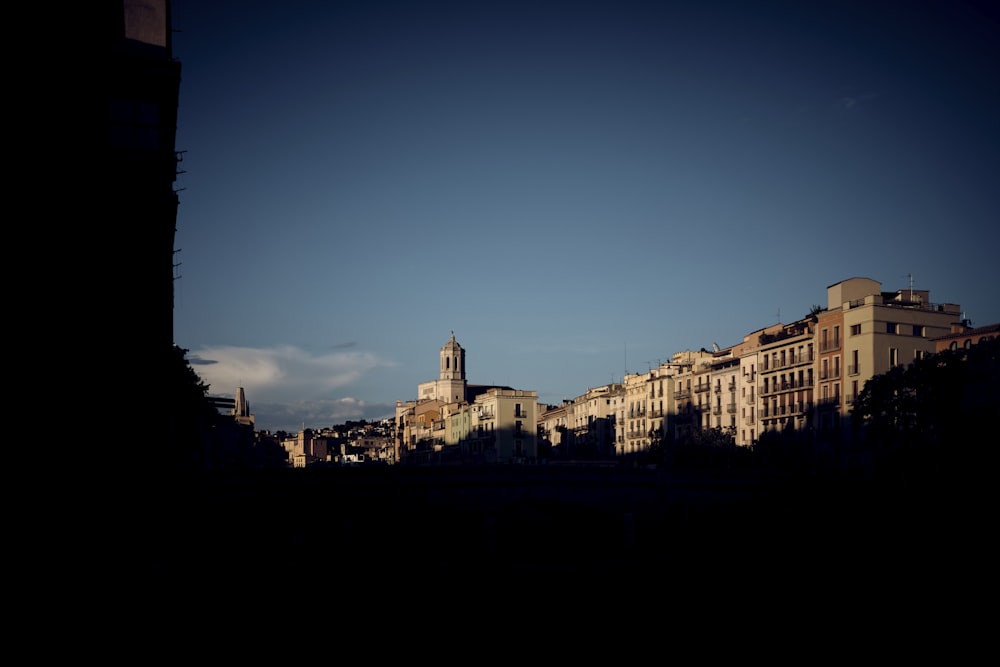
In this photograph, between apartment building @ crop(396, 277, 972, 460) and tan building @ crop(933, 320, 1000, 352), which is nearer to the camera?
tan building @ crop(933, 320, 1000, 352)

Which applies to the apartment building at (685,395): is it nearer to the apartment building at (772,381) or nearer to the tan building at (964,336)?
the apartment building at (772,381)

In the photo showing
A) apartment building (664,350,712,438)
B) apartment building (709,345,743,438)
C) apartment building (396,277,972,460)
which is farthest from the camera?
apartment building (664,350,712,438)

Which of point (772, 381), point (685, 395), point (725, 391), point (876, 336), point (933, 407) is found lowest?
point (933, 407)

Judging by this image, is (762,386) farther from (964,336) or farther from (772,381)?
(964,336)

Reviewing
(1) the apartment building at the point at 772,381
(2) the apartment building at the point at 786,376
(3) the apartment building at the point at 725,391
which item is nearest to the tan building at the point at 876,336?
(1) the apartment building at the point at 772,381

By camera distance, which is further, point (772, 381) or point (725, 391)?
point (725, 391)

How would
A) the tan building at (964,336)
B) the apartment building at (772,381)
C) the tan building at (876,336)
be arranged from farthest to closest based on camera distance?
the apartment building at (772,381), the tan building at (876,336), the tan building at (964,336)

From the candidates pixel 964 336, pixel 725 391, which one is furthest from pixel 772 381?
pixel 964 336

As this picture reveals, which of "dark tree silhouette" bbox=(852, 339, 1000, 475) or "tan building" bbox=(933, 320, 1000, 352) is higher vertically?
"tan building" bbox=(933, 320, 1000, 352)

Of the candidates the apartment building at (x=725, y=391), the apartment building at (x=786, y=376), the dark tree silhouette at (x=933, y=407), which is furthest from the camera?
the apartment building at (x=725, y=391)

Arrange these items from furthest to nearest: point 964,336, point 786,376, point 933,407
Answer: point 786,376
point 964,336
point 933,407

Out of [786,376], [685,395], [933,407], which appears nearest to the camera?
[933,407]

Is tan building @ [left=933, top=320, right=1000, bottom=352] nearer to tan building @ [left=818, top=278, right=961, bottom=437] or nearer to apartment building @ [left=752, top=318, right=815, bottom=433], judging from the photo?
tan building @ [left=818, top=278, right=961, bottom=437]

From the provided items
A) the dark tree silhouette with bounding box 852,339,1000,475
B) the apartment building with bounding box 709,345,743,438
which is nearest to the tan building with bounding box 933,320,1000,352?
the dark tree silhouette with bounding box 852,339,1000,475
